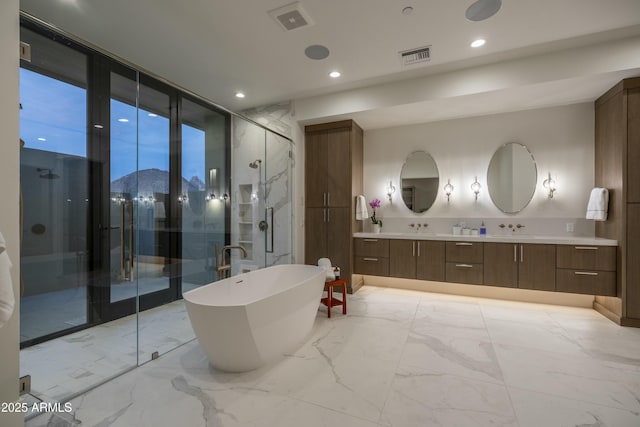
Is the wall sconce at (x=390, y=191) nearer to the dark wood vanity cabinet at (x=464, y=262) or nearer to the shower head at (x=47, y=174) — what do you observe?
the dark wood vanity cabinet at (x=464, y=262)

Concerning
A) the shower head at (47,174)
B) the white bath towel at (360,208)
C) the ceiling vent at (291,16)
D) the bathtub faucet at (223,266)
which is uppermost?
the ceiling vent at (291,16)

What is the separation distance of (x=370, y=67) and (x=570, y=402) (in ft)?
10.8

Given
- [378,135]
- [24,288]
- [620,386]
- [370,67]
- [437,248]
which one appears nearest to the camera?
[620,386]

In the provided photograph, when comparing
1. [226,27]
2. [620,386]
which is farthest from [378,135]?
[620,386]

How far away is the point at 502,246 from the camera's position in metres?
3.46

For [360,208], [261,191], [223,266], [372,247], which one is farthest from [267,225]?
[372,247]

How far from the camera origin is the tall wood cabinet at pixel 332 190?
404cm

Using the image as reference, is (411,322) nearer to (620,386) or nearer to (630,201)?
(620,386)

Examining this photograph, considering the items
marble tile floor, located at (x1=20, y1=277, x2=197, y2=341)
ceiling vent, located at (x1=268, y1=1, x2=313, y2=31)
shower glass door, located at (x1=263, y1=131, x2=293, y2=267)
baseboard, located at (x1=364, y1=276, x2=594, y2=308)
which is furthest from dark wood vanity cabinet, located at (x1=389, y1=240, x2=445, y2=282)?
marble tile floor, located at (x1=20, y1=277, x2=197, y2=341)

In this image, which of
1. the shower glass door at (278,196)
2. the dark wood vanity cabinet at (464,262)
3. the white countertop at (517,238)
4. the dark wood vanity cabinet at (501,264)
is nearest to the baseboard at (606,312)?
the white countertop at (517,238)

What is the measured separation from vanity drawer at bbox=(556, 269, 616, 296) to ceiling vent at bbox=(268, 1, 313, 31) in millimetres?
3754

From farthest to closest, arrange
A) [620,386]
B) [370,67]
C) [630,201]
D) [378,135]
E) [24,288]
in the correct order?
[378,135], [370,67], [630,201], [24,288], [620,386]

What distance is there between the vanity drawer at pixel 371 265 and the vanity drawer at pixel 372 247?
0.06 metres

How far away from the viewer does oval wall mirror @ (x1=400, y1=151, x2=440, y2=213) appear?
4254mm
